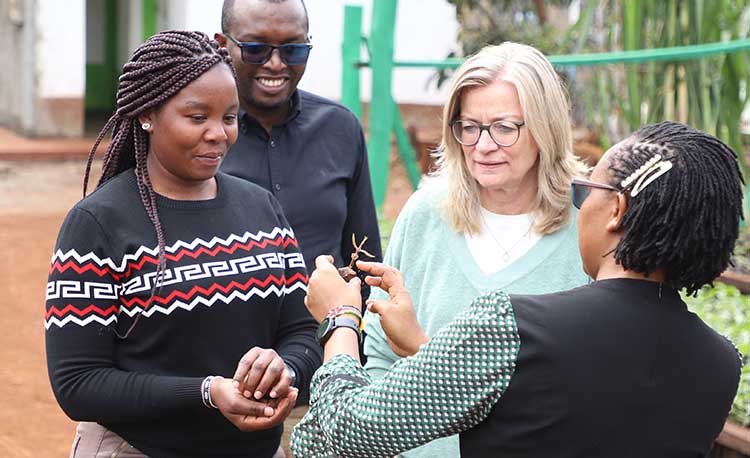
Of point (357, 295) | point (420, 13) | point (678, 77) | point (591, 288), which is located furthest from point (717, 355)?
point (420, 13)

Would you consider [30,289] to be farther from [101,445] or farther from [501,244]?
[501,244]

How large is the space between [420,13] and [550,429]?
11724 mm

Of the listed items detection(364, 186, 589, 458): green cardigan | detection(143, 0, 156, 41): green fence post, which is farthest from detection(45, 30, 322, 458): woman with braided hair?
detection(143, 0, 156, 41): green fence post

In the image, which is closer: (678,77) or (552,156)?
(552,156)

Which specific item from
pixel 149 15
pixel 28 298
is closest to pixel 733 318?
pixel 28 298

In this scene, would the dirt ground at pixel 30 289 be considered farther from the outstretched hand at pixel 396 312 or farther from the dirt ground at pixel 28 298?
the outstretched hand at pixel 396 312

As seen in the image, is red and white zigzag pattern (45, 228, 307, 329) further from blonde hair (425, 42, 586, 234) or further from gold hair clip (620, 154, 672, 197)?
gold hair clip (620, 154, 672, 197)

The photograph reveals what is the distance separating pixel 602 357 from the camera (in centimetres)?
190

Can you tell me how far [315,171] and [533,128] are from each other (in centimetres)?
94

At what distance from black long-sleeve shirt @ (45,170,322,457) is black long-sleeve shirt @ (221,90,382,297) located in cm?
75

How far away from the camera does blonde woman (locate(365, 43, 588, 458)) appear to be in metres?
2.77

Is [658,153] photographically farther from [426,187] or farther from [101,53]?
[101,53]

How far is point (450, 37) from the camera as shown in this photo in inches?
527

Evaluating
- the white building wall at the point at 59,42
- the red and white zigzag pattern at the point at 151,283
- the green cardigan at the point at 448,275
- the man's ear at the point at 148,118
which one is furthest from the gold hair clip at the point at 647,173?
the white building wall at the point at 59,42
